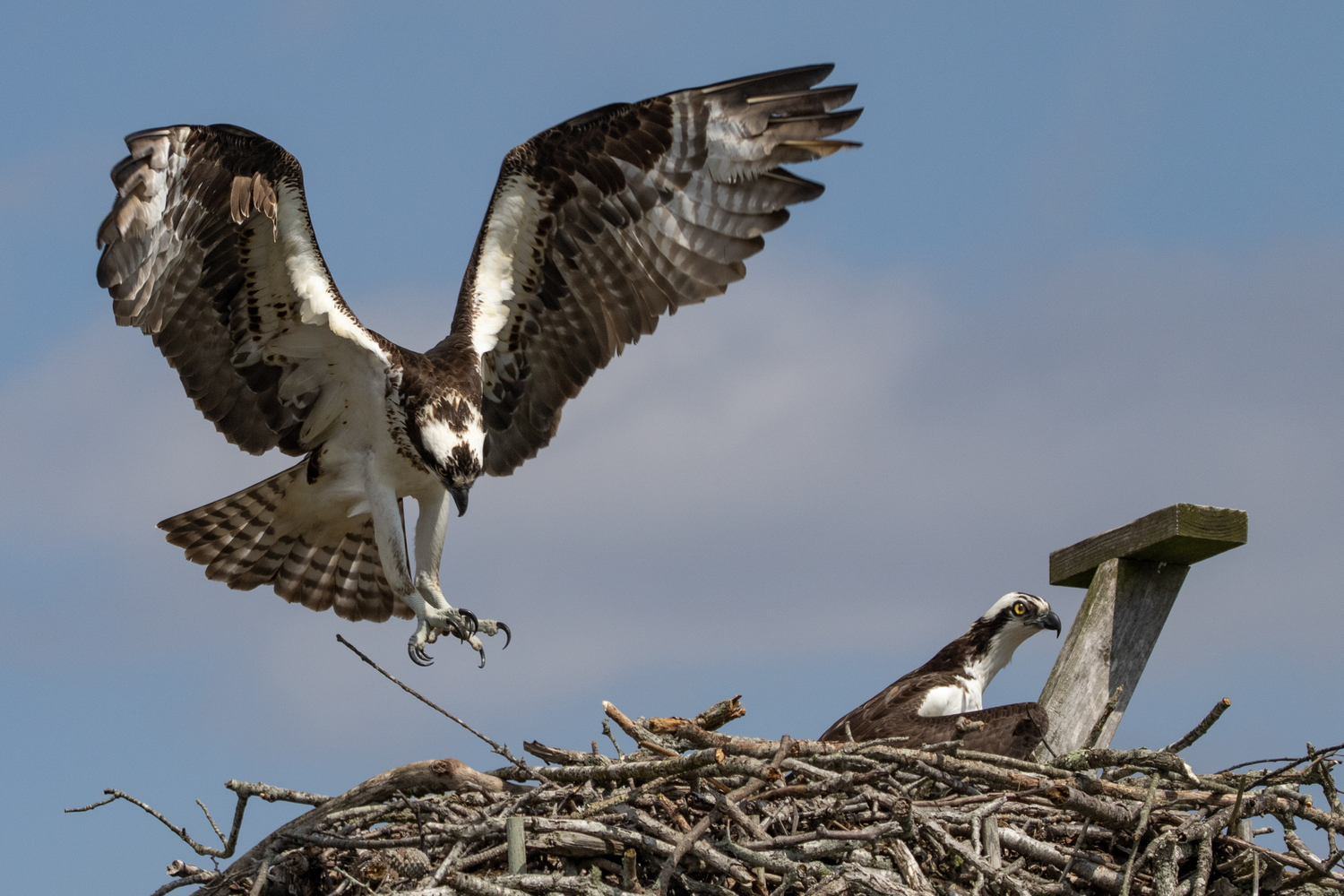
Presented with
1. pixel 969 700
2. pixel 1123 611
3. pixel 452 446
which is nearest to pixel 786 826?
pixel 1123 611

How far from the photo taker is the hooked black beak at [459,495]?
6773 millimetres

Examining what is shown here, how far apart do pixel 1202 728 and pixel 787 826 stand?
1.37 m

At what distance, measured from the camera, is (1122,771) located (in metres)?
5.14

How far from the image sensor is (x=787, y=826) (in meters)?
4.79

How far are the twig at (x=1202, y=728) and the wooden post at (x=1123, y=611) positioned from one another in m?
0.82

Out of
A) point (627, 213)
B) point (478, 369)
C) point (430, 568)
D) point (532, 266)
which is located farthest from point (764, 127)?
point (430, 568)

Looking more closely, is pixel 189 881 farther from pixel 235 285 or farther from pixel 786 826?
Answer: pixel 235 285

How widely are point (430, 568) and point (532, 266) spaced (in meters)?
1.53

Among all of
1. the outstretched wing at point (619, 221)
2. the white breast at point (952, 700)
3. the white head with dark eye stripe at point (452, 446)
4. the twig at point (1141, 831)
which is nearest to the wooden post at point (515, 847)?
the twig at point (1141, 831)

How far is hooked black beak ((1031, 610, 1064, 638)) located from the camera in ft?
24.3

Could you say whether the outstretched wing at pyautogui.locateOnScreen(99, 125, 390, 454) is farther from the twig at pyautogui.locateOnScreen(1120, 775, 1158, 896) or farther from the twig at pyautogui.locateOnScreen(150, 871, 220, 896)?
the twig at pyautogui.locateOnScreen(1120, 775, 1158, 896)

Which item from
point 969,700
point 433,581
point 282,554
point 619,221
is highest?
point 619,221

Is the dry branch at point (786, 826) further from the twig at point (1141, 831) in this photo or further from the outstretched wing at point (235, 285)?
the outstretched wing at point (235, 285)

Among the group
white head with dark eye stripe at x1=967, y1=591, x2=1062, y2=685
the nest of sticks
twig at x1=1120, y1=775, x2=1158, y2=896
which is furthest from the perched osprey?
twig at x1=1120, y1=775, x2=1158, y2=896
